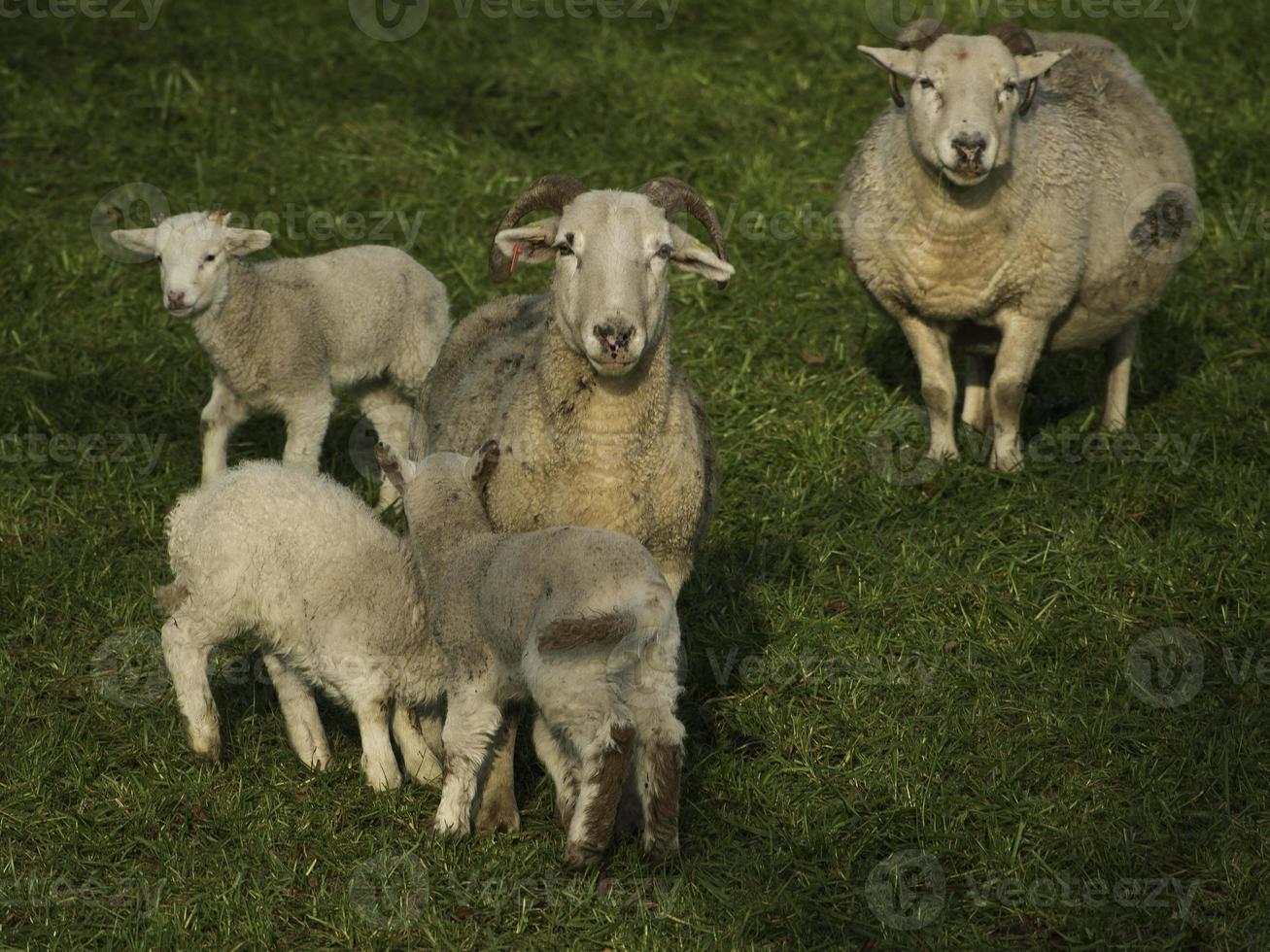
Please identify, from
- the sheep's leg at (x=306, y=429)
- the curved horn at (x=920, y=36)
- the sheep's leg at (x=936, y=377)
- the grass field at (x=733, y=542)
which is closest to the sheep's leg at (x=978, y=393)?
the grass field at (x=733, y=542)

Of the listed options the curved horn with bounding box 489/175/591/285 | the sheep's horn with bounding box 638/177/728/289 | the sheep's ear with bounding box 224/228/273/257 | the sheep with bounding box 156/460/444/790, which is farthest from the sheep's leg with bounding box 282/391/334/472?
the sheep's horn with bounding box 638/177/728/289

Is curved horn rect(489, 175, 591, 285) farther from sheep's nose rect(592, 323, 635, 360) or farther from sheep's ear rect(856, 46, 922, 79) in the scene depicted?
sheep's ear rect(856, 46, 922, 79)

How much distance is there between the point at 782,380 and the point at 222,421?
307 cm

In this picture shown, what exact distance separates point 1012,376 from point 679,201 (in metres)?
2.81

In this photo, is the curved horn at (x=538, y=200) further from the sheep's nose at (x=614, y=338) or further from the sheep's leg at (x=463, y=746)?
the sheep's leg at (x=463, y=746)

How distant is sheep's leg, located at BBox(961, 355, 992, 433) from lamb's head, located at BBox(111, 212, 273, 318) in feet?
12.4

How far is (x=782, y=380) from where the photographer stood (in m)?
9.38

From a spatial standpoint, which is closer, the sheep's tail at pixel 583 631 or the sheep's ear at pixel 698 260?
the sheep's tail at pixel 583 631

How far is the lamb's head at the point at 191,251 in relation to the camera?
782 cm

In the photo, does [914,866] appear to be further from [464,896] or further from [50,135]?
[50,135]

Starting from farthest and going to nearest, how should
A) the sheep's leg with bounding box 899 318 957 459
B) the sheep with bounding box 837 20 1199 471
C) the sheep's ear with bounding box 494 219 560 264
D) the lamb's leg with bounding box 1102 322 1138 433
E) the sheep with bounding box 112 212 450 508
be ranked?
the lamb's leg with bounding box 1102 322 1138 433
the sheep's leg with bounding box 899 318 957 459
the sheep with bounding box 837 20 1199 471
the sheep with bounding box 112 212 450 508
the sheep's ear with bounding box 494 219 560 264

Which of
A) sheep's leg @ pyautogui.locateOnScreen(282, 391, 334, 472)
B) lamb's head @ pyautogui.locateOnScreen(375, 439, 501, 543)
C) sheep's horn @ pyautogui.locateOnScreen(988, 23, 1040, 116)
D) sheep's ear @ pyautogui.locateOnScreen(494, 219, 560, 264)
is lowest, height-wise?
sheep's leg @ pyautogui.locateOnScreen(282, 391, 334, 472)

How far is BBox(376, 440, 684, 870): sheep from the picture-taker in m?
5.02

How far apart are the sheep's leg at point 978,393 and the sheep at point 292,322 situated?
282 centimetres
